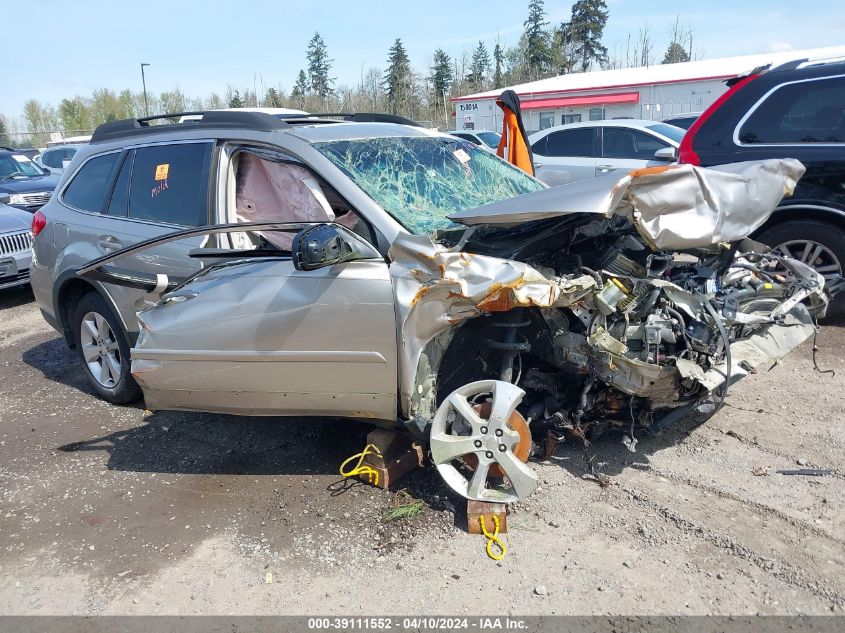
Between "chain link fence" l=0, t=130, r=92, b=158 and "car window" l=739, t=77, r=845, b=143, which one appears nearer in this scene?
"car window" l=739, t=77, r=845, b=143

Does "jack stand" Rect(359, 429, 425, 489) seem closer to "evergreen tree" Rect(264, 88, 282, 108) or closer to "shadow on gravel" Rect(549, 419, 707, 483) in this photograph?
"shadow on gravel" Rect(549, 419, 707, 483)

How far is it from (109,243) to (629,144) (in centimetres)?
819

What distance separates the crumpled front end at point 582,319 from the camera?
3.06 m

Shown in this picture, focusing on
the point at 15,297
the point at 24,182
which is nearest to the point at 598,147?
the point at 15,297

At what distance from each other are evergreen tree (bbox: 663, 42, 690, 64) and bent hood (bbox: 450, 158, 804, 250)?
62258mm

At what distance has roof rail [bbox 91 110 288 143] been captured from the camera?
3.93m

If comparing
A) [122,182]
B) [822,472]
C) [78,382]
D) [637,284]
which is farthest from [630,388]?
[78,382]

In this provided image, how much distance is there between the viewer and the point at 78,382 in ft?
18.1

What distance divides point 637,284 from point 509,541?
138 cm

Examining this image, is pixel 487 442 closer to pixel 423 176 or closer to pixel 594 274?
pixel 594 274

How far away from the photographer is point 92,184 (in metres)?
4.98

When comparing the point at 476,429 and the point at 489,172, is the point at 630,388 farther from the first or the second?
the point at 489,172

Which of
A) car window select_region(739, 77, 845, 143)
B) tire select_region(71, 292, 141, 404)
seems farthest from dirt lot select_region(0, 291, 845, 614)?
car window select_region(739, 77, 845, 143)

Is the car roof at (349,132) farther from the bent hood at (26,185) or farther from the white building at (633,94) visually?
the white building at (633,94)
